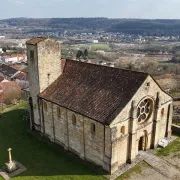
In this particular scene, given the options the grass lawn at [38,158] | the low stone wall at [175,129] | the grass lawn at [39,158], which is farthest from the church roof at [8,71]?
the low stone wall at [175,129]

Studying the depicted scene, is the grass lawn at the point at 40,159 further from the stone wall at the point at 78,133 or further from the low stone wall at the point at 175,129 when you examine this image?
the low stone wall at the point at 175,129

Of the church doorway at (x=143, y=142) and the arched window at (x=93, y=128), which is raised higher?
the arched window at (x=93, y=128)

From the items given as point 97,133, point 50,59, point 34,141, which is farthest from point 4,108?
point 97,133

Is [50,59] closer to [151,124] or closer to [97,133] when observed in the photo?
[97,133]

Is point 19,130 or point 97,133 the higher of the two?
point 97,133

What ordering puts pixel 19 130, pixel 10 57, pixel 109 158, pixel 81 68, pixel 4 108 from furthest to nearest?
pixel 10 57
pixel 4 108
pixel 19 130
pixel 81 68
pixel 109 158

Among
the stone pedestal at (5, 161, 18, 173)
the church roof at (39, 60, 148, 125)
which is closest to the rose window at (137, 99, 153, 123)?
the church roof at (39, 60, 148, 125)
